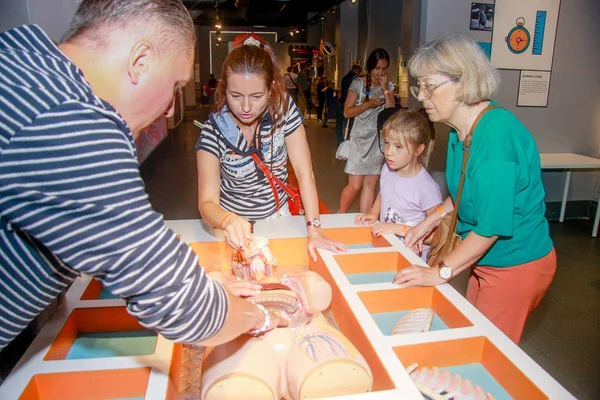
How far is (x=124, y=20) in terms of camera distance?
2.56ft

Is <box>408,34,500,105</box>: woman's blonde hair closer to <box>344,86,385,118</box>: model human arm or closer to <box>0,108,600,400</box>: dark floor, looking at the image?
<box>0,108,600,400</box>: dark floor

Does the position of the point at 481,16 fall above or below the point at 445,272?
above

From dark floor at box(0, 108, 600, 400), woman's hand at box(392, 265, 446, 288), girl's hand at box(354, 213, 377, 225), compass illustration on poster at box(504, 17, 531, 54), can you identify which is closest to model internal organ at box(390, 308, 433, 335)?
woman's hand at box(392, 265, 446, 288)

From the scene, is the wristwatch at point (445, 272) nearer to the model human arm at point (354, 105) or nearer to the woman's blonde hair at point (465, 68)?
the woman's blonde hair at point (465, 68)

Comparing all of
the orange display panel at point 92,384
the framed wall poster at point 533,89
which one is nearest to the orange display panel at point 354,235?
the orange display panel at point 92,384

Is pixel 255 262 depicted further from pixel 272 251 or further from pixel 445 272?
pixel 445 272

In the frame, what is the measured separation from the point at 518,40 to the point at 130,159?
4889 millimetres

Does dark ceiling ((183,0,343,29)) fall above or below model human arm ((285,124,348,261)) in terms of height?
above

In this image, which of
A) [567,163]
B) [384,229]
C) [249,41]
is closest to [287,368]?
[384,229]

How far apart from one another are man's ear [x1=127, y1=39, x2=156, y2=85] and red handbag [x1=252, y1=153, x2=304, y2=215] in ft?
3.74

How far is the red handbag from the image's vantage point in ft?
6.43

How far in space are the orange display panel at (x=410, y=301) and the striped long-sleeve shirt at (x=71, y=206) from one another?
0.76 metres

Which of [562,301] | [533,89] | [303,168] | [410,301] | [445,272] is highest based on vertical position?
[533,89]

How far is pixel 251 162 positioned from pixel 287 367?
1.08 m
